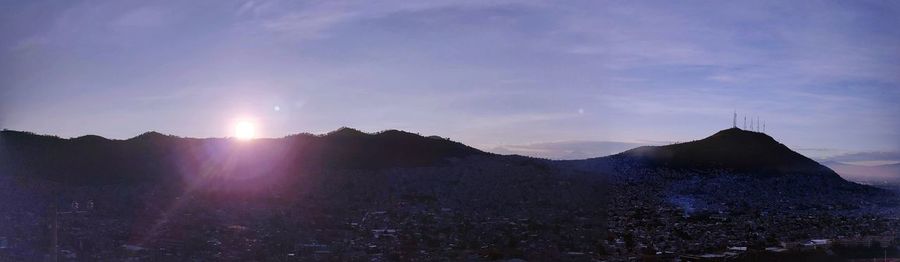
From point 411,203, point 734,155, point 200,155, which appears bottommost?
point 411,203

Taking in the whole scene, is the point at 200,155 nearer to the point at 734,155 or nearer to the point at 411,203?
the point at 411,203

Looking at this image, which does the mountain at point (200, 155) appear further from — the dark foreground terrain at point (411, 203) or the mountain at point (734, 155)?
the mountain at point (734, 155)

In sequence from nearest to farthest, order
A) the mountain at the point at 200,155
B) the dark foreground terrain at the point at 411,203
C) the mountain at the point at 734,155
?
the dark foreground terrain at the point at 411,203, the mountain at the point at 200,155, the mountain at the point at 734,155

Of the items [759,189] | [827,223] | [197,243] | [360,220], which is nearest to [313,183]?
[360,220]

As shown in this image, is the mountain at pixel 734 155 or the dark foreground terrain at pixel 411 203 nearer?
the dark foreground terrain at pixel 411 203

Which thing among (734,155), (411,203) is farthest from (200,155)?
(734,155)

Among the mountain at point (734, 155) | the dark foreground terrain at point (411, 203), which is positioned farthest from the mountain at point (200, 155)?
the mountain at point (734, 155)

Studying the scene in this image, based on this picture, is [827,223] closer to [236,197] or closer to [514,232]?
[514,232]
